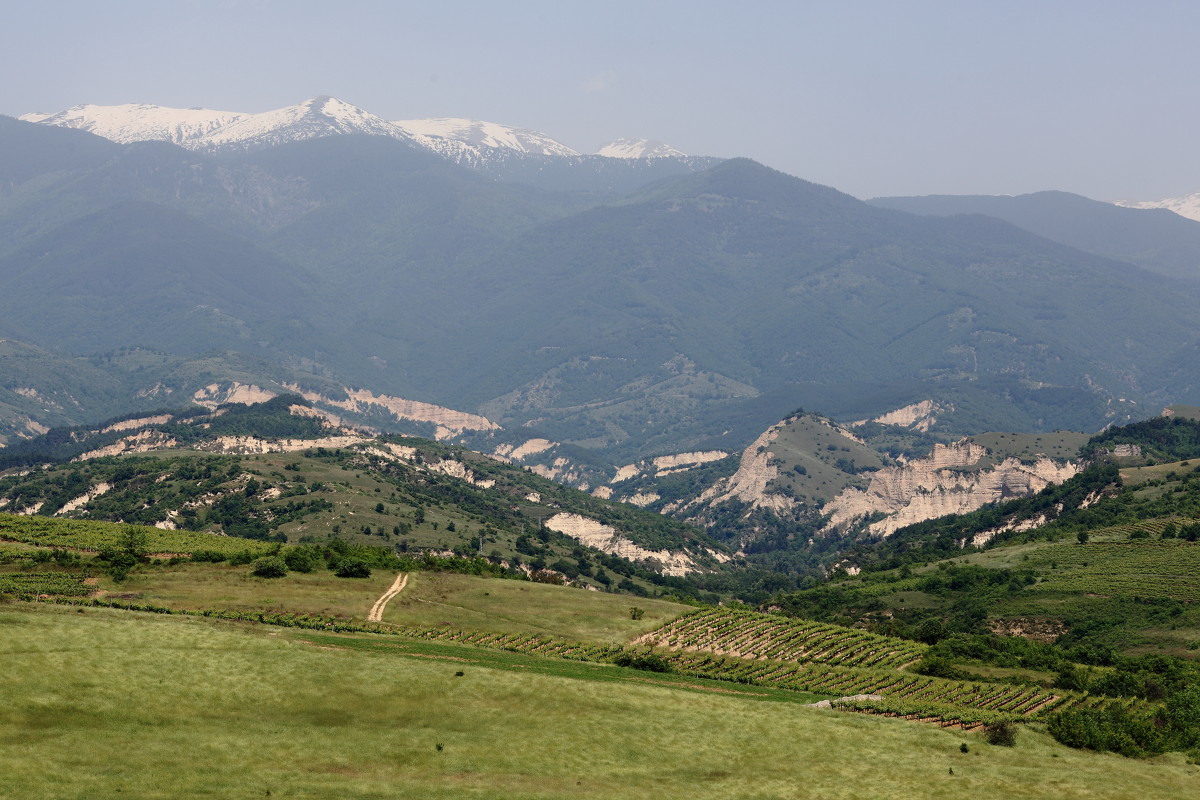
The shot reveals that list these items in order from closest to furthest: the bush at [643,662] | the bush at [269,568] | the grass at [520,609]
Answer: the bush at [643,662]
the grass at [520,609]
the bush at [269,568]

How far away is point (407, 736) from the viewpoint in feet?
276

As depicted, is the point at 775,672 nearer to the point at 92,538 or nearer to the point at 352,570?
the point at 352,570

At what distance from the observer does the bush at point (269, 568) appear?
142500mm

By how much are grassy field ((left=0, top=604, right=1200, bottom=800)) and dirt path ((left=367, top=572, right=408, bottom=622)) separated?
27.8 metres

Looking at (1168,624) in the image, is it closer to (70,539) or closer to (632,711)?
(632,711)

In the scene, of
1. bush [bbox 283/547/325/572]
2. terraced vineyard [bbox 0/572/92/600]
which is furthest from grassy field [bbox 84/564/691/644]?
terraced vineyard [bbox 0/572/92/600]

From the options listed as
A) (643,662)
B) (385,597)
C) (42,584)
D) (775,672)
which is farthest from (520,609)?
(42,584)

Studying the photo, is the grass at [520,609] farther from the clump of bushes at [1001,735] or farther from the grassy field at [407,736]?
the clump of bushes at [1001,735]

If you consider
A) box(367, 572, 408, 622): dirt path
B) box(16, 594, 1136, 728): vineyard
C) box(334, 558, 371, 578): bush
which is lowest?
box(16, 594, 1136, 728): vineyard

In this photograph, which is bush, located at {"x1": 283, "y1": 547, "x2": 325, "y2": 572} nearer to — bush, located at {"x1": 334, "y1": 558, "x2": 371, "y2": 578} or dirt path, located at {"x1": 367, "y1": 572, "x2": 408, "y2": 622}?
bush, located at {"x1": 334, "y1": 558, "x2": 371, "y2": 578}

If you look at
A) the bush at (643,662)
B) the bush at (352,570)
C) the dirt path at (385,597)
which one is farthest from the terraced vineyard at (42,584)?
the bush at (643,662)

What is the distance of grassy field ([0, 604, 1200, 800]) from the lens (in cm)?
7494

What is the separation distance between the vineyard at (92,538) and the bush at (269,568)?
36.5 ft

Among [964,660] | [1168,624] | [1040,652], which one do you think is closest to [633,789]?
[964,660]
